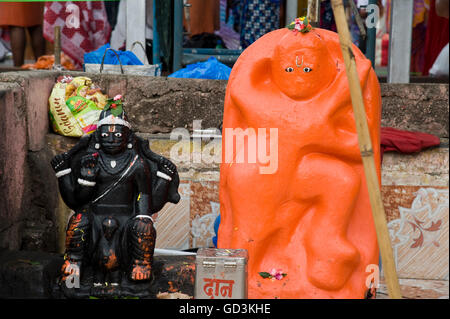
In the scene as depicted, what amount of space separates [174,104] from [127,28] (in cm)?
136

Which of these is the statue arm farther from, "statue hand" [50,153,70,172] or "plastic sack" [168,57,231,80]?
"plastic sack" [168,57,231,80]

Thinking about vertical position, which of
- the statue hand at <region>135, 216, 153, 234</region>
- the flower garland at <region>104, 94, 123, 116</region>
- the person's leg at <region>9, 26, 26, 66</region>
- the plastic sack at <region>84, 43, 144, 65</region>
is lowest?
the statue hand at <region>135, 216, 153, 234</region>

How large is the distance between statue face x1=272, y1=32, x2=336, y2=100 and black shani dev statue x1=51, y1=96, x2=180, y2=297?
82 centimetres

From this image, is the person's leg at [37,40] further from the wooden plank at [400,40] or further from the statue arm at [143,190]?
the statue arm at [143,190]

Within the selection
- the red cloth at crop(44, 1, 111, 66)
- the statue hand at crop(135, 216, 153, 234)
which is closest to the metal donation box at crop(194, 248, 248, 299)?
the statue hand at crop(135, 216, 153, 234)

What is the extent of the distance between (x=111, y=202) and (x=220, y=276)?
977 millimetres

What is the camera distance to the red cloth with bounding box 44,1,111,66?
714cm

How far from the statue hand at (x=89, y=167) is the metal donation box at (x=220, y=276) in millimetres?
906

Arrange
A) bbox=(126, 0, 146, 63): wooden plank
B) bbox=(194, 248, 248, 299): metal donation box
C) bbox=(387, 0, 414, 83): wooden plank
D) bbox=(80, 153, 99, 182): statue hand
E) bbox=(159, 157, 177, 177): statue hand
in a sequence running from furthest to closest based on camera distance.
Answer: bbox=(126, 0, 146, 63): wooden plank, bbox=(387, 0, 414, 83): wooden plank, bbox=(159, 157, 177, 177): statue hand, bbox=(80, 153, 99, 182): statue hand, bbox=(194, 248, 248, 299): metal donation box

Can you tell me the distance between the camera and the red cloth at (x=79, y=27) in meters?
7.14

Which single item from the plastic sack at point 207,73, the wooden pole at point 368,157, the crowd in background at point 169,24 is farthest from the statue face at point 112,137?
the crowd in background at point 169,24

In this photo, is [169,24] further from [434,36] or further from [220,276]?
[220,276]
